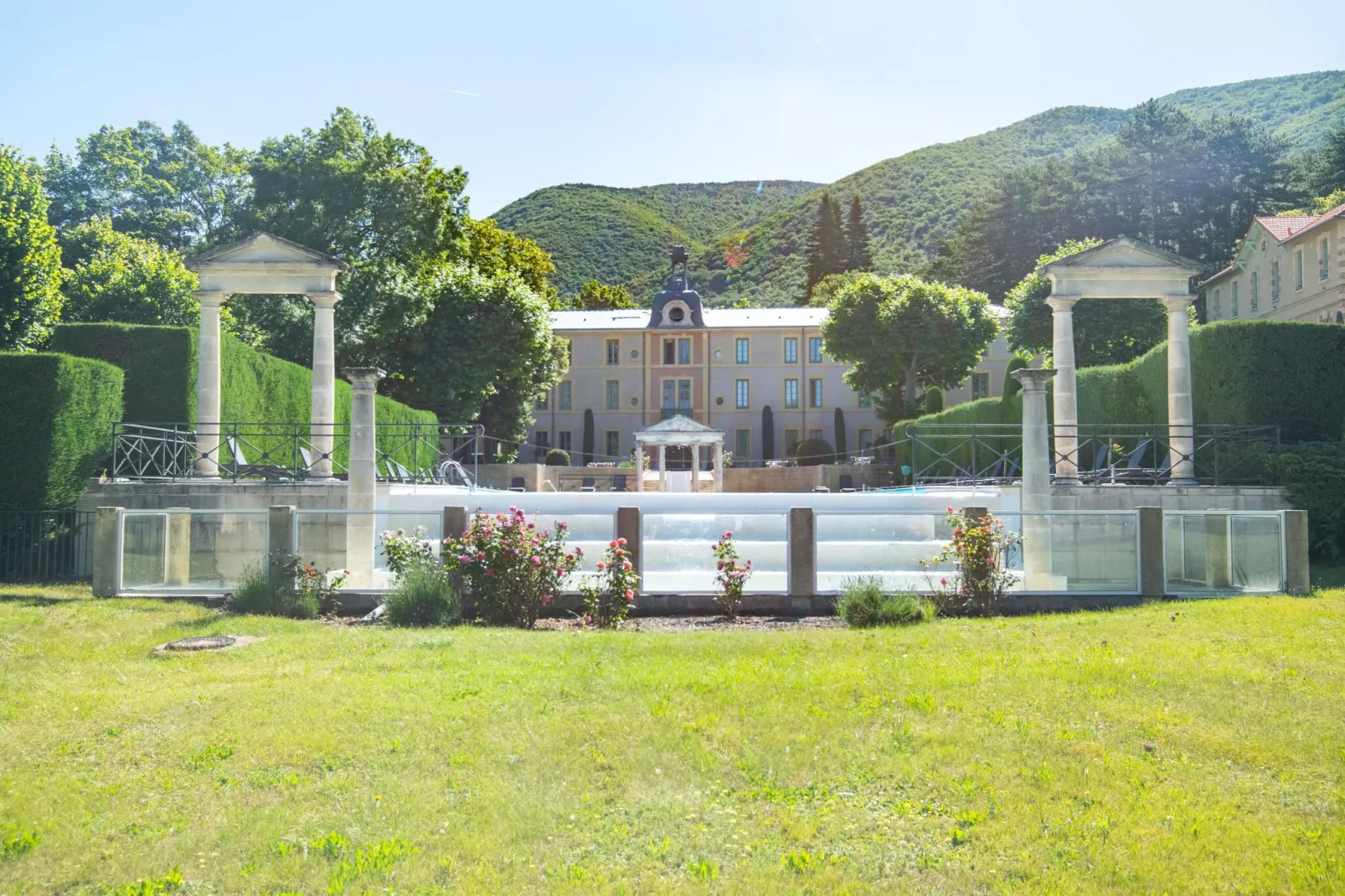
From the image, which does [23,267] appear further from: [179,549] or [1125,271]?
[1125,271]

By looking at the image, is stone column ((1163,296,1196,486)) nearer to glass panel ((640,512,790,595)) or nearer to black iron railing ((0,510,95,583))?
glass panel ((640,512,790,595))

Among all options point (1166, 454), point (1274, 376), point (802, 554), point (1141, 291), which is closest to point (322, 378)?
point (802, 554)

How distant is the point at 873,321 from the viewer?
5016 centimetres

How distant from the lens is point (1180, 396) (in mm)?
19922

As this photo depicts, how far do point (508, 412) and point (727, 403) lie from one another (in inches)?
826

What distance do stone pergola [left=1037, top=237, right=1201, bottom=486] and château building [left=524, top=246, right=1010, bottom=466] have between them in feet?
137

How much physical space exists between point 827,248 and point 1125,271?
224ft

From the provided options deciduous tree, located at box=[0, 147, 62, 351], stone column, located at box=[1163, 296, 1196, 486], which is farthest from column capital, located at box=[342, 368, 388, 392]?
stone column, located at box=[1163, 296, 1196, 486]

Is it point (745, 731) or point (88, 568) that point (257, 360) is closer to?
point (88, 568)

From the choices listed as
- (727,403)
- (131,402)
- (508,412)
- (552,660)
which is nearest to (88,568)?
(131,402)

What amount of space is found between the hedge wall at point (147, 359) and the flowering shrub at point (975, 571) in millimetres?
14593

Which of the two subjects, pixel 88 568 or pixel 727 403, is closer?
pixel 88 568

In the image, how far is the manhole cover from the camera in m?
9.84

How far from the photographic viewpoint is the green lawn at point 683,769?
5.27 metres
